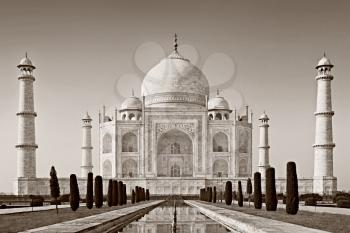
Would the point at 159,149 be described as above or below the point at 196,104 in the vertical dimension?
below

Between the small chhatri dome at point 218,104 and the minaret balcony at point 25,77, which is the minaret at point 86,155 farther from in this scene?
the small chhatri dome at point 218,104

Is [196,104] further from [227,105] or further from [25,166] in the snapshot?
[25,166]

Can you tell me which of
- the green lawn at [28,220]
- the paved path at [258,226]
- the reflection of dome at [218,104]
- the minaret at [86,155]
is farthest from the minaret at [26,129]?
the paved path at [258,226]

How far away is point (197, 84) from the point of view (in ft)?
163

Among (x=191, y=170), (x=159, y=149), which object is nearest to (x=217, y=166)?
(x=191, y=170)

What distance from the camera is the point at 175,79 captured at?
48.9 m

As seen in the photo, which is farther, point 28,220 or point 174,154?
point 174,154

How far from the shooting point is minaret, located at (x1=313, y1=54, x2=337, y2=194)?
1389 inches

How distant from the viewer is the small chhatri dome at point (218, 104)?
48125 millimetres

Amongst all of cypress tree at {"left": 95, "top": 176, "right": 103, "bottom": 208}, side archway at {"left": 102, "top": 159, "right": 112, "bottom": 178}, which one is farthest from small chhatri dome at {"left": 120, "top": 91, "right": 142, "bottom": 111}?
cypress tree at {"left": 95, "top": 176, "right": 103, "bottom": 208}

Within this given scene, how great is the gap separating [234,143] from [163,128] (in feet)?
21.2

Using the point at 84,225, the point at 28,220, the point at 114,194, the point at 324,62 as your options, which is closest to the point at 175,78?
the point at 324,62

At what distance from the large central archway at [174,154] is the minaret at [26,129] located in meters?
12.6

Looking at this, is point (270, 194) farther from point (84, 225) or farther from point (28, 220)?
point (84, 225)
